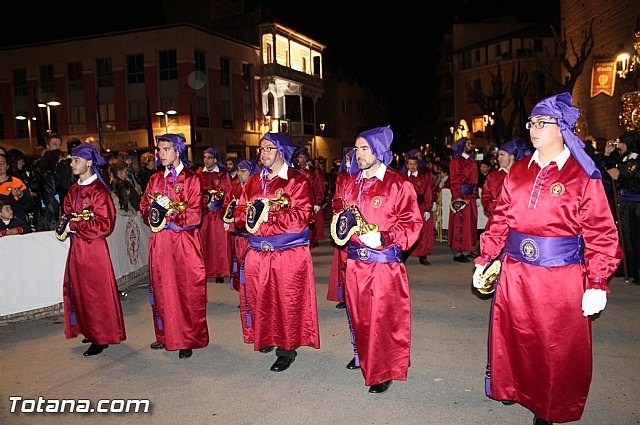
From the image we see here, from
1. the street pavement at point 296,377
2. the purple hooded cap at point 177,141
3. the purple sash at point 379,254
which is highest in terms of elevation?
the purple hooded cap at point 177,141

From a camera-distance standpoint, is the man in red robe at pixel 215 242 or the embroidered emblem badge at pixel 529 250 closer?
the embroidered emblem badge at pixel 529 250

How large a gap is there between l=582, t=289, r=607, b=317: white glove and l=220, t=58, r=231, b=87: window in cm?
3190

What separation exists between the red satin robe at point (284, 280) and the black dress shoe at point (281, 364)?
138 millimetres

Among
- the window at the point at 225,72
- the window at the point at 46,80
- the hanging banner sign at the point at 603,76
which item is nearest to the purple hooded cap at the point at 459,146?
the hanging banner sign at the point at 603,76

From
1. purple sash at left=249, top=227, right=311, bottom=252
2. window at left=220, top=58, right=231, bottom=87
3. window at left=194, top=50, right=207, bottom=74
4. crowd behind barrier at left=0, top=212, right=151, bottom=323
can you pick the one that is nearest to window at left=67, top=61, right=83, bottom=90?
window at left=194, top=50, right=207, bottom=74

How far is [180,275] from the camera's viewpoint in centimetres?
568

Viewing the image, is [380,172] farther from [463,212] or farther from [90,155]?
[463,212]

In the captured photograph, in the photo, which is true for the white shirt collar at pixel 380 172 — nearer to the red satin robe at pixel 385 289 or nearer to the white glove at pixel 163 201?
the red satin robe at pixel 385 289

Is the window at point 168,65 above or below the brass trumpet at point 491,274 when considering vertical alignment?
above

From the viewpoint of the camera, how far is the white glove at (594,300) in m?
3.47

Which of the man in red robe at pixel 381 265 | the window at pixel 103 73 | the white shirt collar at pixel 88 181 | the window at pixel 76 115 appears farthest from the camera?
the window at pixel 76 115

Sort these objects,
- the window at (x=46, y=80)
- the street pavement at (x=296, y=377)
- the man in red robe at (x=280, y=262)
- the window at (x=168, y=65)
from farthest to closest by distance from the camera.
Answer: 1. the window at (x=46, y=80)
2. the window at (x=168, y=65)
3. the man in red robe at (x=280, y=262)
4. the street pavement at (x=296, y=377)

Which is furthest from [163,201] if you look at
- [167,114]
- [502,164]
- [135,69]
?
[135,69]

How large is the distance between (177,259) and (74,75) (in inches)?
1234
